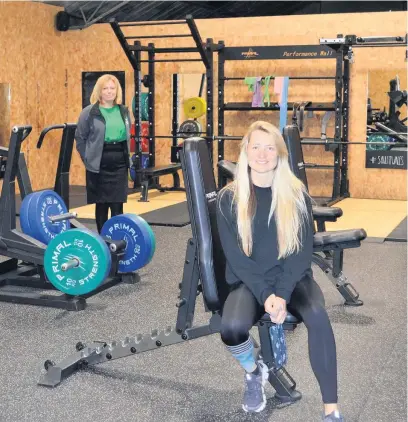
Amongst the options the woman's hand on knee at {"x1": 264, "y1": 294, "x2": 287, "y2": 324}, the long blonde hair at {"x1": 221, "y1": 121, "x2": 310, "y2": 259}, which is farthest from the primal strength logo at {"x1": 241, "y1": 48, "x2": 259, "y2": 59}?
the woman's hand on knee at {"x1": 264, "y1": 294, "x2": 287, "y2": 324}

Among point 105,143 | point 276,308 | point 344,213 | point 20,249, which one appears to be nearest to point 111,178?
point 105,143

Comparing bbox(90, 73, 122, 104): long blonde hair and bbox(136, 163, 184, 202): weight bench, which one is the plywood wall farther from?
bbox(90, 73, 122, 104): long blonde hair

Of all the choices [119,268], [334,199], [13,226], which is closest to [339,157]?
[334,199]

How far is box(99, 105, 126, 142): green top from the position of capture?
527 centimetres

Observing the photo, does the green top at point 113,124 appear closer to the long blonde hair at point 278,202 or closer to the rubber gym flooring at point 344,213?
the rubber gym flooring at point 344,213

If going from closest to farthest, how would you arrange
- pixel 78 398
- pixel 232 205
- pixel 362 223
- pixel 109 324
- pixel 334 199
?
pixel 232 205 < pixel 78 398 < pixel 109 324 < pixel 362 223 < pixel 334 199

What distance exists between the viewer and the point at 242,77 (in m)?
9.03

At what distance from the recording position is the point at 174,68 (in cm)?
945

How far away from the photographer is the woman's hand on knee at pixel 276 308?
100.0 inches

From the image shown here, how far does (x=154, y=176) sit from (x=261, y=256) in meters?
6.04

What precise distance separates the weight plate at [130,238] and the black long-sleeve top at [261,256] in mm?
1915

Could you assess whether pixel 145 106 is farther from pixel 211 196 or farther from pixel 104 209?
pixel 211 196

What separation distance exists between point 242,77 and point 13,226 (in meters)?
5.24

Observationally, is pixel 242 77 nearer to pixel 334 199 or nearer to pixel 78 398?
pixel 334 199
